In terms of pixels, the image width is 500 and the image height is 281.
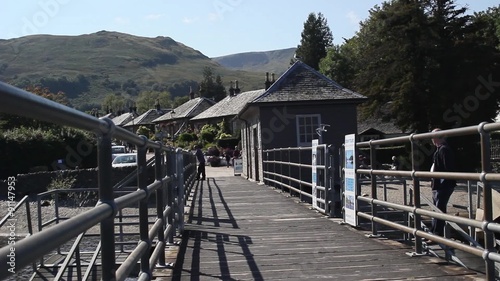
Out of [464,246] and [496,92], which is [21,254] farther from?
[496,92]

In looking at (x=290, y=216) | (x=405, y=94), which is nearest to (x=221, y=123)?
(x=405, y=94)

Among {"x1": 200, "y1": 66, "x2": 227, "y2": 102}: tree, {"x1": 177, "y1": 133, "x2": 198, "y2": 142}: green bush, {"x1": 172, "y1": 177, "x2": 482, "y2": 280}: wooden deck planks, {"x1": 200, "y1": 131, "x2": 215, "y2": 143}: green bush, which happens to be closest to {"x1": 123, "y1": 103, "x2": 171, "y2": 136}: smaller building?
{"x1": 200, "y1": 66, "x2": 227, "y2": 102}: tree

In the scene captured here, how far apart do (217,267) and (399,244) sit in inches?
93.3

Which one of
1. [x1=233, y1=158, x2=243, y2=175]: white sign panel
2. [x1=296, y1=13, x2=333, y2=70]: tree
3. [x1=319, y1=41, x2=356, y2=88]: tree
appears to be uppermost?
[x1=296, y1=13, x2=333, y2=70]: tree

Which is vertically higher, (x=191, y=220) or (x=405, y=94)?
(x=405, y=94)

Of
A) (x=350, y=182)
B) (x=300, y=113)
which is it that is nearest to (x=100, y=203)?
(x=350, y=182)

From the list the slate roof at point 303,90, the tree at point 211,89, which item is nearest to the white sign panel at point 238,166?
the slate roof at point 303,90

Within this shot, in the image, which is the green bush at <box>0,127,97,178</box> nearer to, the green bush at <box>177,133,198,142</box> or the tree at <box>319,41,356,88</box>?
the green bush at <box>177,133,198,142</box>

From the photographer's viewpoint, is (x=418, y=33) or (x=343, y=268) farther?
(x=418, y=33)

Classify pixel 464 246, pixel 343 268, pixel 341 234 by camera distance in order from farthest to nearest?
pixel 341 234
pixel 343 268
pixel 464 246

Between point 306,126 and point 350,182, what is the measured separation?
18.3 m

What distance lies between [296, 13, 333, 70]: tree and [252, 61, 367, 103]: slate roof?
3070 inches

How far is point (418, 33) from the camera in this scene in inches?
1571

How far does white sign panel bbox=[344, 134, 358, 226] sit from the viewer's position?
9.41 m
